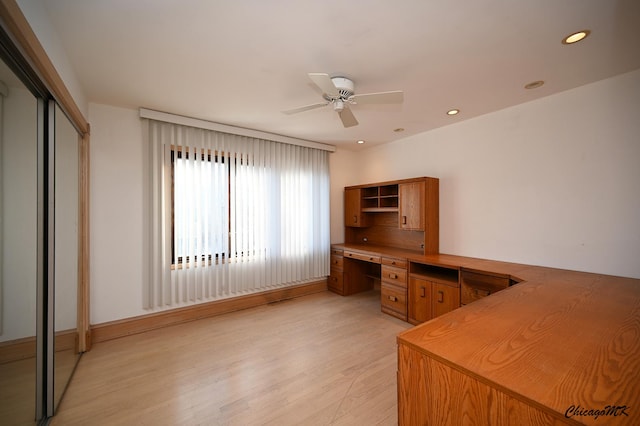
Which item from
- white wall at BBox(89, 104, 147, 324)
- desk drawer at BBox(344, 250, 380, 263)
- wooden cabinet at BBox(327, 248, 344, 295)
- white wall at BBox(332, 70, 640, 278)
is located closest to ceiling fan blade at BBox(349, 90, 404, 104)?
white wall at BBox(332, 70, 640, 278)

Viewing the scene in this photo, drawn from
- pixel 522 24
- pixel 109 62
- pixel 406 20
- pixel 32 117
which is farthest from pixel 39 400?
pixel 522 24

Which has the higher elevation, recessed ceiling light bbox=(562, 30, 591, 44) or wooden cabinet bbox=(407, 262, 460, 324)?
recessed ceiling light bbox=(562, 30, 591, 44)

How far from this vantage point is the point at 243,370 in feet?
7.82

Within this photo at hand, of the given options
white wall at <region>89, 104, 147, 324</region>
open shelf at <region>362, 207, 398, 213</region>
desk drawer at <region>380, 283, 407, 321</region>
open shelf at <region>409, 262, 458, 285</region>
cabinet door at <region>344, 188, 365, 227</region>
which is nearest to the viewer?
white wall at <region>89, 104, 147, 324</region>

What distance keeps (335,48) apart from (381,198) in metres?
2.84

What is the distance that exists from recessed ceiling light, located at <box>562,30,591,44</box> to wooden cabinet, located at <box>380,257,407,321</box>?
101 inches

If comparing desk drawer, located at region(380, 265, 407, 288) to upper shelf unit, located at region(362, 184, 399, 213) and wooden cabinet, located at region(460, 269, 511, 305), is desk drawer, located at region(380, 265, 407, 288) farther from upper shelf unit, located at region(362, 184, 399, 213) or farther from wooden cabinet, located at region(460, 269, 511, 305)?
upper shelf unit, located at region(362, 184, 399, 213)

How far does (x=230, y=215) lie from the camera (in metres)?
3.72

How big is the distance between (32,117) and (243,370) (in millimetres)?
2393

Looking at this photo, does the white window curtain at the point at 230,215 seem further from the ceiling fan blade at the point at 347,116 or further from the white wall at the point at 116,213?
the ceiling fan blade at the point at 347,116

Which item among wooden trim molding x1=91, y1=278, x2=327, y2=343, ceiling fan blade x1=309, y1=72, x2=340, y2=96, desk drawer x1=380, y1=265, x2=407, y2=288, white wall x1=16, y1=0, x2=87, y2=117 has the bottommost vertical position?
wooden trim molding x1=91, y1=278, x2=327, y2=343

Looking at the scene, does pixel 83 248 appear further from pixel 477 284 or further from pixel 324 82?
pixel 477 284

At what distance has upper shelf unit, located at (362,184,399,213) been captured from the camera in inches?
173

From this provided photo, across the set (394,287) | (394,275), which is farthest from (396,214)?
(394,287)
